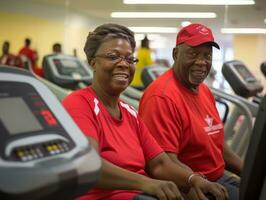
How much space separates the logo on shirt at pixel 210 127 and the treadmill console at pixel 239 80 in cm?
166

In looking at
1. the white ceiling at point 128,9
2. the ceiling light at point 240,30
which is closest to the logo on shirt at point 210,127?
the white ceiling at point 128,9

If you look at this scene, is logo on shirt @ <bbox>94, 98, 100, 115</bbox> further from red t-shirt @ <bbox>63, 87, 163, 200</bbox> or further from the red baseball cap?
the red baseball cap

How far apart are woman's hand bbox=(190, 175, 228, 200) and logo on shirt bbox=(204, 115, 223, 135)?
0.40m

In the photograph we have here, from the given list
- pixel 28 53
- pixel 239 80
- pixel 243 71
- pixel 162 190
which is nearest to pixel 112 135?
pixel 162 190

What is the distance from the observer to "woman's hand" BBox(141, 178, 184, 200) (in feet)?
4.41

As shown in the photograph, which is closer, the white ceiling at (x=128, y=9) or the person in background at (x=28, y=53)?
the person in background at (x=28, y=53)

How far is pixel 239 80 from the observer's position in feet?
12.0

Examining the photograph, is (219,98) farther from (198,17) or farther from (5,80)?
(198,17)

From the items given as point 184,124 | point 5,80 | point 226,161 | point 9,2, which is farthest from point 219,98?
point 9,2

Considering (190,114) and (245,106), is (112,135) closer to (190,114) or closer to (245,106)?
(190,114)

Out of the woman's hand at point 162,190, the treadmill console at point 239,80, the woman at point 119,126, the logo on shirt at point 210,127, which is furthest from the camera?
the treadmill console at point 239,80

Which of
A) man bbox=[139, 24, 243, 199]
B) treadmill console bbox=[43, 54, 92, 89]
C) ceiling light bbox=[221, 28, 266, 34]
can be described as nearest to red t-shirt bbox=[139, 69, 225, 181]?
man bbox=[139, 24, 243, 199]

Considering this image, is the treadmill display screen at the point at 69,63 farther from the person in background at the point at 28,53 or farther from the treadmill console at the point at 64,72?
the person in background at the point at 28,53

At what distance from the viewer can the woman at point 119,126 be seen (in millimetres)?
1452
